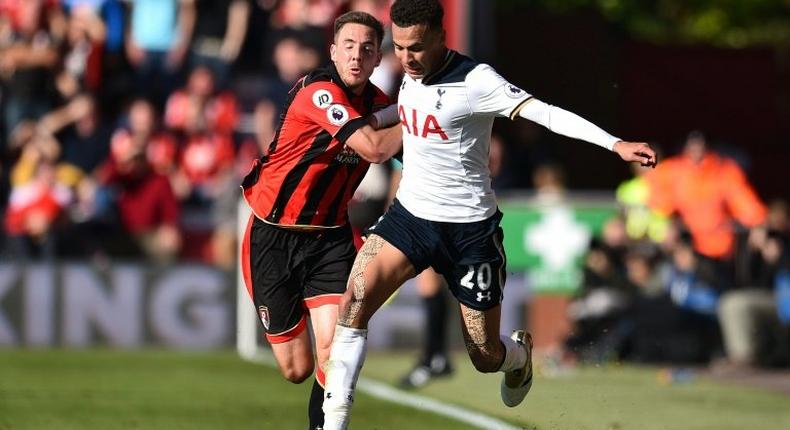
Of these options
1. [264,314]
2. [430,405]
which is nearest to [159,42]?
[430,405]

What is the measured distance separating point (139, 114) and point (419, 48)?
410 inches

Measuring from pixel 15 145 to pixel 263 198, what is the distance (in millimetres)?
10435

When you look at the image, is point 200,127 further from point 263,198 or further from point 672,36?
point 672,36

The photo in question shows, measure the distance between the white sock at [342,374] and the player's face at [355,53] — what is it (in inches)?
50.1

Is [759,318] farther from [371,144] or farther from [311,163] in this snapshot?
[371,144]

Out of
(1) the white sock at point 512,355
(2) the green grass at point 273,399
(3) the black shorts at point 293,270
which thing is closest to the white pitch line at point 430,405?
(2) the green grass at point 273,399

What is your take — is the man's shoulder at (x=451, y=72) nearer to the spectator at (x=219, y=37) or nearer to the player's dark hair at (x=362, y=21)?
the player's dark hair at (x=362, y=21)

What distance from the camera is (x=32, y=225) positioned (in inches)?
693

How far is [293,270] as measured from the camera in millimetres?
9234

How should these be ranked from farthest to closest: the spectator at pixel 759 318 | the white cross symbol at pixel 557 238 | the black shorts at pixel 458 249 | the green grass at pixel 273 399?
1. the white cross symbol at pixel 557 238
2. the spectator at pixel 759 318
3. the green grass at pixel 273 399
4. the black shorts at pixel 458 249

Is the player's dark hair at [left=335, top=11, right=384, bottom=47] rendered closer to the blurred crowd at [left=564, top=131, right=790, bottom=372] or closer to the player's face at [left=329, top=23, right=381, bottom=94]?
the player's face at [left=329, top=23, right=381, bottom=94]

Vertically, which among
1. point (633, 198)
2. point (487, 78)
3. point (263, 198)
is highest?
point (487, 78)

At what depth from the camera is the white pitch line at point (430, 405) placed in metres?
11.0

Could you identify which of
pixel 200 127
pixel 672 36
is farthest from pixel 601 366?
pixel 672 36
